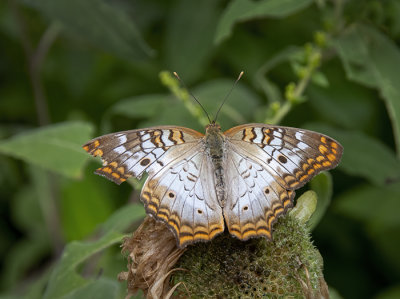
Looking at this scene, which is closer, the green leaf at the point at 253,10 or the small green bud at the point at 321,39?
the green leaf at the point at 253,10

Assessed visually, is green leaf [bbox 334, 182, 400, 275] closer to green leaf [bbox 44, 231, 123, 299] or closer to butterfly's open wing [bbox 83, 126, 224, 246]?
butterfly's open wing [bbox 83, 126, 224, 246]

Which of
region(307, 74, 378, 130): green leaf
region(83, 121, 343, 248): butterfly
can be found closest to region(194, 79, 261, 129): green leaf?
region(307, 74, 378, 130): green leaf

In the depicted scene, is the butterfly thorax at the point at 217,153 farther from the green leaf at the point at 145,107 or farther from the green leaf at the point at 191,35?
the green leaf at the point at 191,35

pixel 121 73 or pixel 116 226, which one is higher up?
pixel 121 73

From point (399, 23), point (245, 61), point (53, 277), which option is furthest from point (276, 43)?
point (53, 277)

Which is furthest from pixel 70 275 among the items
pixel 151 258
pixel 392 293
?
pixel 392 293

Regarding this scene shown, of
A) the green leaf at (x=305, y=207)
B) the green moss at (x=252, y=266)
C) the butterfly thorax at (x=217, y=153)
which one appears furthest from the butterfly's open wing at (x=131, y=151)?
the green leaf at (x=305, y=207)

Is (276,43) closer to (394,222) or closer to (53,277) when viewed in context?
(394,222)
